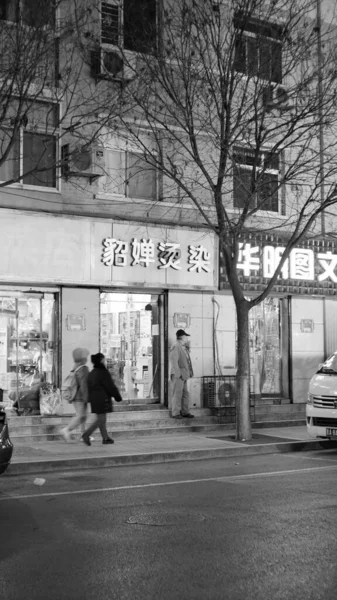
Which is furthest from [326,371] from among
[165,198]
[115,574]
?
[115,574]

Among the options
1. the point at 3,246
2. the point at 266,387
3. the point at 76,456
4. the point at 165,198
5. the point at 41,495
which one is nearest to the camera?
the point at 41,495

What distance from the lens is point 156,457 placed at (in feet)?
44.1

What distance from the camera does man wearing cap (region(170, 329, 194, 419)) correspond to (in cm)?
1748

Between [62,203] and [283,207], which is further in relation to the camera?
[283,207]

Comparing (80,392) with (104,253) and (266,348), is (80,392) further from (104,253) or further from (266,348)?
(266,348)

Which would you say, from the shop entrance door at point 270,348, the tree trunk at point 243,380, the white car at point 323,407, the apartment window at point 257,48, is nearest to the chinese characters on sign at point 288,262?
the shop entrance door at point 270,348

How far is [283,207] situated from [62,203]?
6.32m

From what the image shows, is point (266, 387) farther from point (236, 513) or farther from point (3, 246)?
point (236, 513)

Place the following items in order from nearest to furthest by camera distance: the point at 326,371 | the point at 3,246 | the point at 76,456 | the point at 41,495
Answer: the point at 41,495, the point at 76,456, the point at 326,371, the point at 3,246

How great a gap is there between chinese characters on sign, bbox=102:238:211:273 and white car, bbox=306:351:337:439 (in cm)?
519

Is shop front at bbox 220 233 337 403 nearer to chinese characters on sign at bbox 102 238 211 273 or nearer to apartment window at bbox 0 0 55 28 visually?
chinese characters on sign at bbox 102 238 211 273

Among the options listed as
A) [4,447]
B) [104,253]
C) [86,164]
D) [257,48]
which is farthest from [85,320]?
[4,447]

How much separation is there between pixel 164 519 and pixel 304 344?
1306 cm

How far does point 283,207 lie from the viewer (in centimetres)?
2059
